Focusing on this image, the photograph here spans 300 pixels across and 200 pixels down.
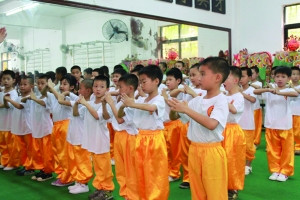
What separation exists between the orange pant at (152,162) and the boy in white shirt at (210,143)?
43cm

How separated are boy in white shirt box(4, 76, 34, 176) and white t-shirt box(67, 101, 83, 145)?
0.99 metres

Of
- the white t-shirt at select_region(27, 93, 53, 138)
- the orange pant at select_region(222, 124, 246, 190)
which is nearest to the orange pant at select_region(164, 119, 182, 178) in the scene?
the orange pant at select_region(222, 124, 246, 190)

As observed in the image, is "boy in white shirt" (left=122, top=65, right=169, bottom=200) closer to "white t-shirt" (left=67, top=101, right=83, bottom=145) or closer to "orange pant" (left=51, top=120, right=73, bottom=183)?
"white t-shirt" (left=67, top=101, right=83, bottom=145)

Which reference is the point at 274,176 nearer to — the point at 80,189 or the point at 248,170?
the point at 248,170

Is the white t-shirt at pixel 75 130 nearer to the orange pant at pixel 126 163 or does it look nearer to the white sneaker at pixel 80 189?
the white sneaker at pixel 80 189

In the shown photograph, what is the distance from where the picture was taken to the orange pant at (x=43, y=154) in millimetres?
3979

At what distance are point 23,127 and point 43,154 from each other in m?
0.50

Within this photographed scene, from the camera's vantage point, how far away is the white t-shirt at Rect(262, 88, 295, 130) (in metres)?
3.75

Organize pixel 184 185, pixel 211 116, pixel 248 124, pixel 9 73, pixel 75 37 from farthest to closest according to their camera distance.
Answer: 1. pixel 75 37
2. pixel 9 73
3. pixel 248 124
4. pixel 184 185
5. pixel 211 116

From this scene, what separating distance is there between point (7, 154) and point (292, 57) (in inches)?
220

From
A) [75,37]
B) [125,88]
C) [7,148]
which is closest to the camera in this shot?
[125,88]

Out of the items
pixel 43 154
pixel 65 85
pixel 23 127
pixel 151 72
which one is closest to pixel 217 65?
pixel 151 72

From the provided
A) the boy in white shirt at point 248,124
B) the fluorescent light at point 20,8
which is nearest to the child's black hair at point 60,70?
the fluorescent light at point 20,8

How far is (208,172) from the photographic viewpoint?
2137 mm
